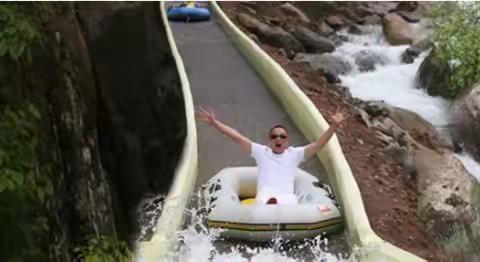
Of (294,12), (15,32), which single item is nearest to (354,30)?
(294,12)

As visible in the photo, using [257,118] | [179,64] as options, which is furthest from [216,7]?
[257,118]

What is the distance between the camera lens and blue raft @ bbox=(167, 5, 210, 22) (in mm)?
18453

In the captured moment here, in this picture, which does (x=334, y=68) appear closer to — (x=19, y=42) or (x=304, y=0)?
(x=304, y=0)

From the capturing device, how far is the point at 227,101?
10375 millimetres

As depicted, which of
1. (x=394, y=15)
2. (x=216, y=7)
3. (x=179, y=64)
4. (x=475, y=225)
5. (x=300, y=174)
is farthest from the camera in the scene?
(x=394, y=15)

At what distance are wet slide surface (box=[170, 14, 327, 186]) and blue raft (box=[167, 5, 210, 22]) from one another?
265 cm

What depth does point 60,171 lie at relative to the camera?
3766 millimetres

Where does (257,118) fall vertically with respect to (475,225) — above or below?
above

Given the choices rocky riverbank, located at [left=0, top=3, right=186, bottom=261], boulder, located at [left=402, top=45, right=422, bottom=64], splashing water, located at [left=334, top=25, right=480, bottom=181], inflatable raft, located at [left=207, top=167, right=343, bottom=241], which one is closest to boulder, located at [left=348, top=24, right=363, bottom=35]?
splashing water, located at [left=334, top=25, right=480, bottom=181]

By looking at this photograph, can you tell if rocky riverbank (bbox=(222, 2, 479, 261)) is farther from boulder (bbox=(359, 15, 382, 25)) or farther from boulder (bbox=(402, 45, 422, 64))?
boulder (bbox=(359, 15, 382, 25))

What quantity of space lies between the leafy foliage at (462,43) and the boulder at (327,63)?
3.76 meters

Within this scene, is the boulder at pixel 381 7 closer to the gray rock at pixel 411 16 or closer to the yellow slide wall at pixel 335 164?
the gray rock at pixel 411 16

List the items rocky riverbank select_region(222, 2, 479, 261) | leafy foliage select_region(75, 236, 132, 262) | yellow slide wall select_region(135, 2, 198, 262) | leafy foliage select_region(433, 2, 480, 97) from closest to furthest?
leafy foliage select_region(75, 236, 132, 262) → yellow slide wall select_region(135, 2, 198, 262) → rocky riverbank select_region(222, 2, 479, 261) → leafy foliage select_region(433, 2, 480, 97)

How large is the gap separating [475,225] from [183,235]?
3848 mm
